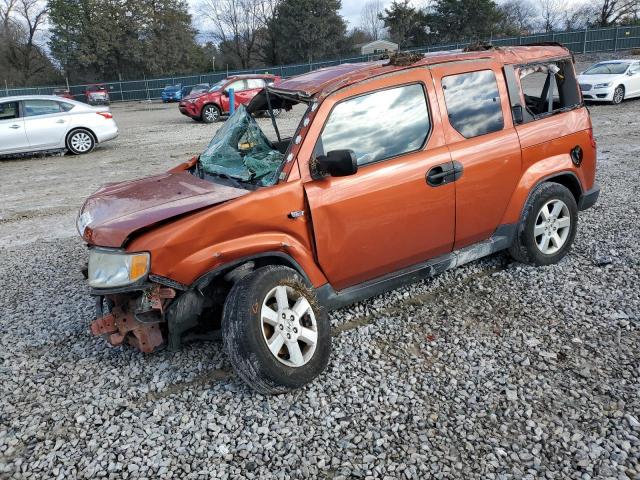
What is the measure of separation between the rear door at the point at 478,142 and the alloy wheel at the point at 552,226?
50 cm

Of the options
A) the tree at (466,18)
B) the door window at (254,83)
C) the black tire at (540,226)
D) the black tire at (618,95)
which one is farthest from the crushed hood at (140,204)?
the tree at (466,18)

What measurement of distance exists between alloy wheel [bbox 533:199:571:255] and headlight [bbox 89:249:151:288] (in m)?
3.28

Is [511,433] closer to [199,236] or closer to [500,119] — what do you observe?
[199,236]

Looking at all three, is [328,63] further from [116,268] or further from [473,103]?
[116,268]

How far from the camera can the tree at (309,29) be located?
52625 millimetres

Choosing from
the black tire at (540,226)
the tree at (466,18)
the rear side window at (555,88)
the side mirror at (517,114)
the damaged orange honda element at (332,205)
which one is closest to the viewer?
the damaged orange honda element at (332,205)

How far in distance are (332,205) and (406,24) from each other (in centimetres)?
5667

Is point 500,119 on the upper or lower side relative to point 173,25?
lower

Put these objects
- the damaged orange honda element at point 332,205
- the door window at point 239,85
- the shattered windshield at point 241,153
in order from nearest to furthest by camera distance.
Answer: the damaged orange honda element at point 332,205 < the shattered windshield at point 241,153 < the door window at point 239,85

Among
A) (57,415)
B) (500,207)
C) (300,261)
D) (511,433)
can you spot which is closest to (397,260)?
(300,261)

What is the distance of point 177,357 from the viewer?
3.80 m

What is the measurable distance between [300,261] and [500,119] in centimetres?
209

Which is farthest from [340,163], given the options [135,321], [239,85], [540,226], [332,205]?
[239,85]

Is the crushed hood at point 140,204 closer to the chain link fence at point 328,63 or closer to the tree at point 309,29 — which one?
the chain link fence at point 328,63
